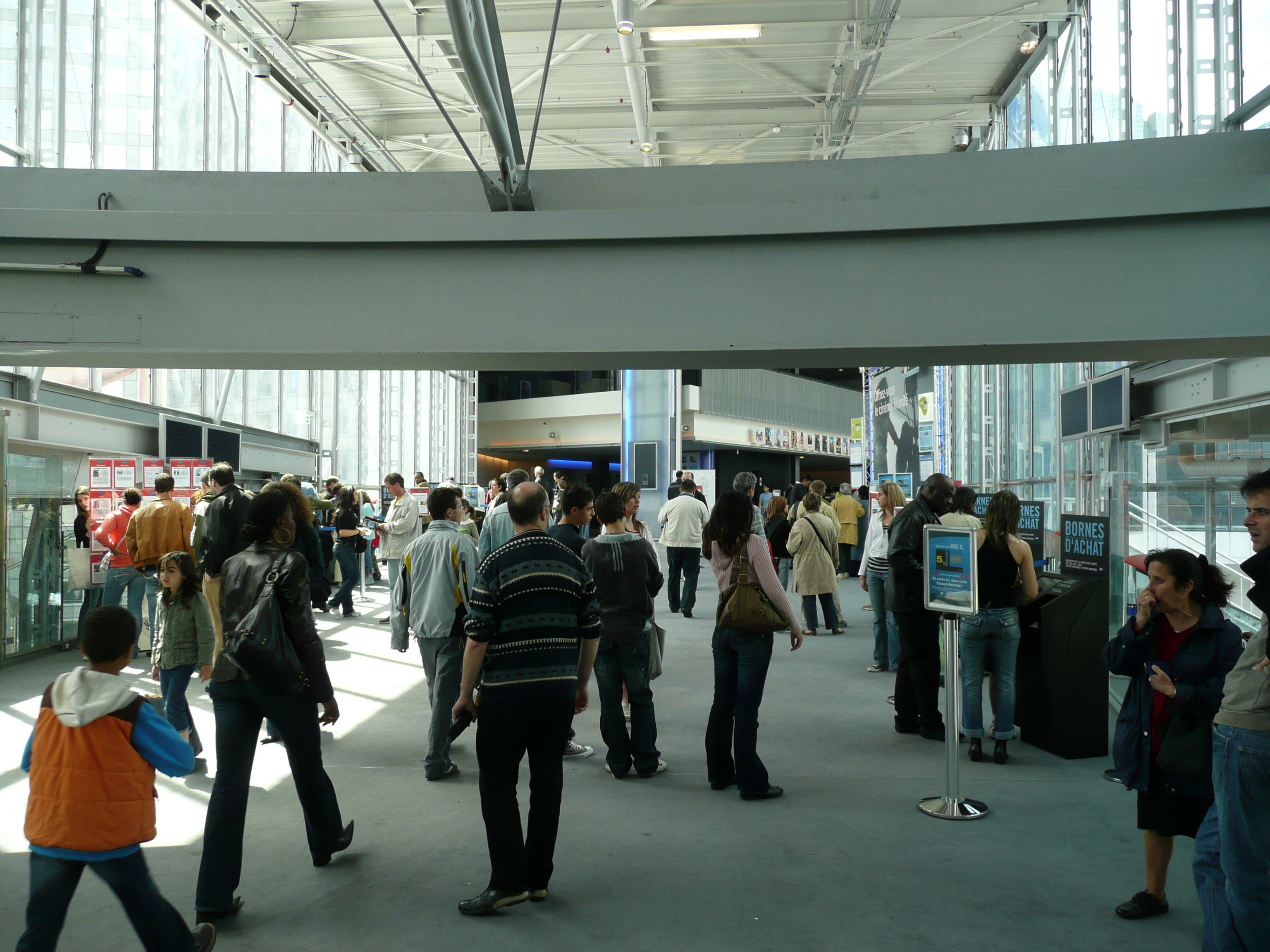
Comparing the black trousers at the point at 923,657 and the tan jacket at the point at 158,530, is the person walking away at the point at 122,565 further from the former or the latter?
the black trousers at the point at 923,657

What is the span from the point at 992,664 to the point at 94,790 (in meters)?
4.51

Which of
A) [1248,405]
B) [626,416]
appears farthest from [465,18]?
[626,416]

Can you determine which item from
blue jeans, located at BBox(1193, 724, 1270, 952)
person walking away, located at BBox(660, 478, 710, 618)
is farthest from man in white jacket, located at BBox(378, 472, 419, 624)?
blue jeans, located at BBox(1193, 724, 1270, 952)

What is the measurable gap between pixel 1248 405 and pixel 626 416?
15756 millimetres

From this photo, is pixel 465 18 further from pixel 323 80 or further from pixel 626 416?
pixel 626 416

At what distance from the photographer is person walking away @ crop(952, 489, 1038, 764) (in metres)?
5.12

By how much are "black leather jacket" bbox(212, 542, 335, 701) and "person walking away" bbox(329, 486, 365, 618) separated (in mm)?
7333

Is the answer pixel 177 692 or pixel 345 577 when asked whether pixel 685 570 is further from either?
pixel 177 692

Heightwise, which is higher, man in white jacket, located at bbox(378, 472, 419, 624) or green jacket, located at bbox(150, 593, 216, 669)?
man in white jacket, located at bbox(378, 472, 419, 624)

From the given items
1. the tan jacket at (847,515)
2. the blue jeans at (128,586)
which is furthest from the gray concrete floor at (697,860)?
the tan jacket at (847,515)

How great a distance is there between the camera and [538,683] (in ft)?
10.6

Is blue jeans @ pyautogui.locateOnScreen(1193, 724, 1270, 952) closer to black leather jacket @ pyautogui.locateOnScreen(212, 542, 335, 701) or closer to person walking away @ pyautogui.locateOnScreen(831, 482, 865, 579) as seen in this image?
black leather jacket @ pyautogui.locateOnScreen(212, 542, 335, 701)

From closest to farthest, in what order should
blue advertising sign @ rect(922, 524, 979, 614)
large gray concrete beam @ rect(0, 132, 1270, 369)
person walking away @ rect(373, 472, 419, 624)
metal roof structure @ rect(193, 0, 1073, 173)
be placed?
1. large gray concrete beam @ rect(0, 132, 1270, 369)
2. blue advertising sign @ rect(922, 524, 979, 614)
3. person walking away @ rect(373, 472, 419, 624)
4. metal roof structure @ rect(193, 0, 1073, 173)

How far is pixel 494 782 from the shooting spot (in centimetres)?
326
